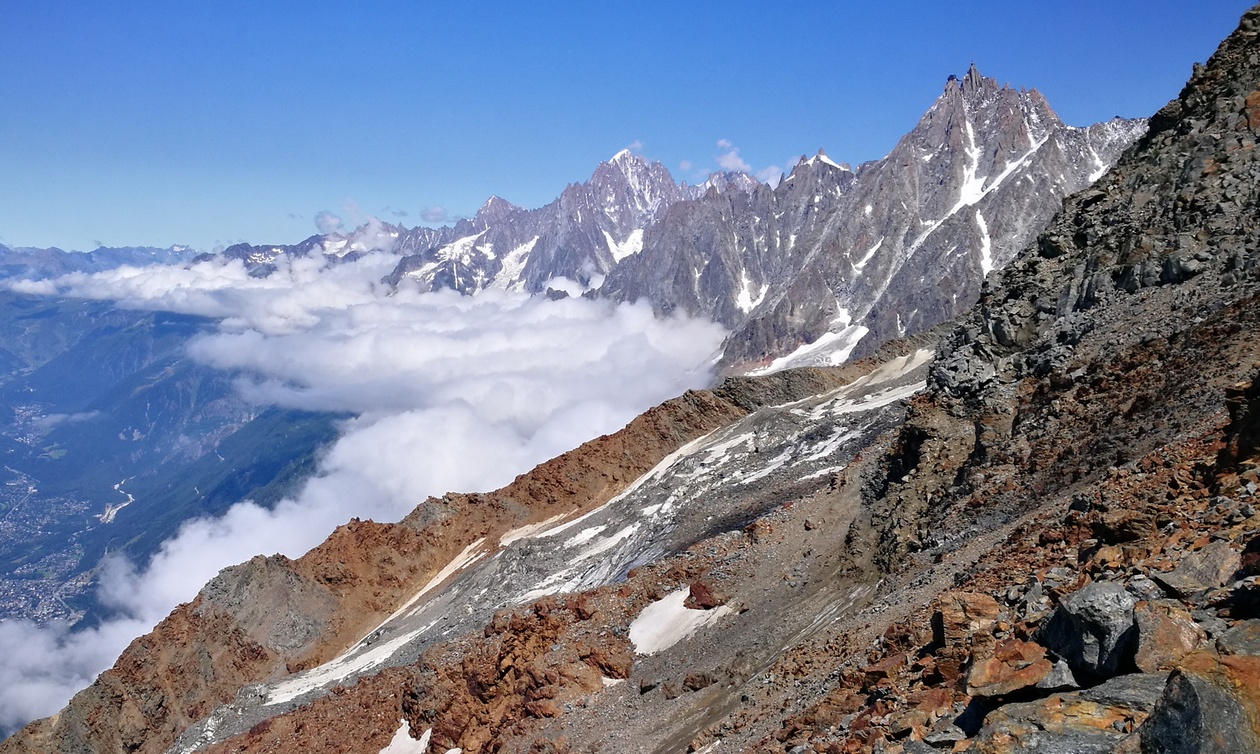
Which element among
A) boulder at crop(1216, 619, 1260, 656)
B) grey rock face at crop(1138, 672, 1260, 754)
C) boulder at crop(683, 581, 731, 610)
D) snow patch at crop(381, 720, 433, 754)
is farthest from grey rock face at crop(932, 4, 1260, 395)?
snow patch at crop(381, 720, 433, 754)

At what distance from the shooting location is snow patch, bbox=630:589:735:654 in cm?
3297

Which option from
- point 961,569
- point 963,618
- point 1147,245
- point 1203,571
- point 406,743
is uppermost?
point 1147,245

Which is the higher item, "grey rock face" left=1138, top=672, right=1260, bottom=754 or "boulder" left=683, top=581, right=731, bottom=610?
"grey rock face" left=1138, top=672, right=1260, bottom=754

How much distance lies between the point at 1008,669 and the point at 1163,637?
2.03m

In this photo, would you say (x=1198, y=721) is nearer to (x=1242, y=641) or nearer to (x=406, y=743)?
(x=1242, y=641)

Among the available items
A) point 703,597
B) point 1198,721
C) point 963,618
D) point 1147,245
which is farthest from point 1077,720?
point 703,597

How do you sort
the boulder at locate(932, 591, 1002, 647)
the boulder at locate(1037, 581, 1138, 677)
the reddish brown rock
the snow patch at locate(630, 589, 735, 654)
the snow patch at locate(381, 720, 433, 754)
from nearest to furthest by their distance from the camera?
the boulder at locate(1037, 581, 1138, 677) → the reddish brown rock → the boulder at locate(932, 591, 1002, 647) → the snow patch at locate(630, 589, 735, 654) → the snow patch at locate(381, 720, 433, 754)

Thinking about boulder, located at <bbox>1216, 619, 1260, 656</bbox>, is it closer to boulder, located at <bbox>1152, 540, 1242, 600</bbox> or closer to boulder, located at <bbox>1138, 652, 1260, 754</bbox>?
boulder, located at <bbox>1138, 652, 1260, 754</bbox>

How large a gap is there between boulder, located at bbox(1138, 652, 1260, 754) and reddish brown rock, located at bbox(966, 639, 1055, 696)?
8.99 feet

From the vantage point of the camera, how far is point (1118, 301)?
28.0m

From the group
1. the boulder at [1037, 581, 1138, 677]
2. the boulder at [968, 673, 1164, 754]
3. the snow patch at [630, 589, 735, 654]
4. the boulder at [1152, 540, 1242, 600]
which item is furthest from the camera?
the snow patch at [630, 589, 735, 654]

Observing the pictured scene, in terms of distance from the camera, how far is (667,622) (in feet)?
113

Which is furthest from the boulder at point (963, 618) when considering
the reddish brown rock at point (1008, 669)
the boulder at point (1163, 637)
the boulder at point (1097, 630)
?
the boulder at point (1163, 637)

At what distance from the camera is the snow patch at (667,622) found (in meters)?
33.0
